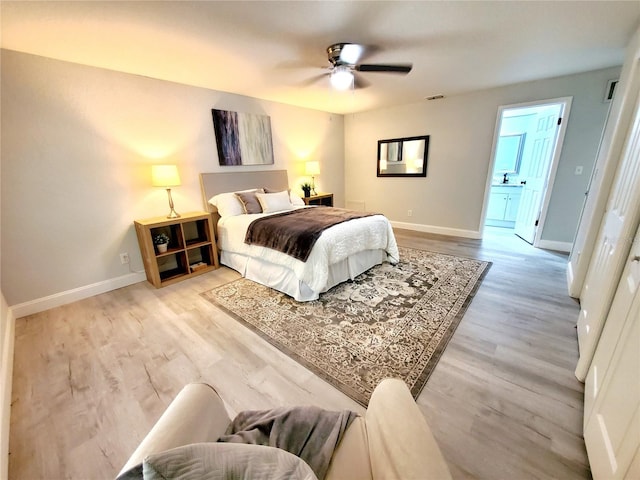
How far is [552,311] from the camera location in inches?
87.7

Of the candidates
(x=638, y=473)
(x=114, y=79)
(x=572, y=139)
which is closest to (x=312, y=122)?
(x=114, y=79)

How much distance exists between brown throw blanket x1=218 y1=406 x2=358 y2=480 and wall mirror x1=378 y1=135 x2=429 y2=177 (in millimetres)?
4548

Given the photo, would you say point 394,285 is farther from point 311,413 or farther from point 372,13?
point 372,13

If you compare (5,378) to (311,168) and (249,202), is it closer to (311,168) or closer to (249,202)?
(249,202)

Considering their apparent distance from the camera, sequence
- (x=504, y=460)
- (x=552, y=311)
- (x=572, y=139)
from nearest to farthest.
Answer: (x=504, y=460) < (x=552, y=311) < (x=572, y=139)

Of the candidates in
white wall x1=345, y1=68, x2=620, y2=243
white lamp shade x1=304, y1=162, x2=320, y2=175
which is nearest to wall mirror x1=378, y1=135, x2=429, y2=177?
white wall x1=345, y1=68, x2=620, y2=243

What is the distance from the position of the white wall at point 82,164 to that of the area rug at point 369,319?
4.36ft

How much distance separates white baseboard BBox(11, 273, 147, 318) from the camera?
2.41 metres

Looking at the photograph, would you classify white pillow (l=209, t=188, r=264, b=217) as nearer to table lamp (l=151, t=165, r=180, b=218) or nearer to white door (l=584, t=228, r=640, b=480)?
table lamp (l=151, t=165, r=180, b=218)

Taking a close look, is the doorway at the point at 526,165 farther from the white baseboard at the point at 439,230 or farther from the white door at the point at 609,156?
the white door at the point at 609,156

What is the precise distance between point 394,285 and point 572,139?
308cm

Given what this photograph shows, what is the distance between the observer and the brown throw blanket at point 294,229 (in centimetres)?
250

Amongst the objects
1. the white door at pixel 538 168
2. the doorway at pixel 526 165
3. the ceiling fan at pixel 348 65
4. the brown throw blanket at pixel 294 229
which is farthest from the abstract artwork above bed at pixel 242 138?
the white door at pixel 538 168

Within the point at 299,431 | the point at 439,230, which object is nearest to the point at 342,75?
the point at 299,431
